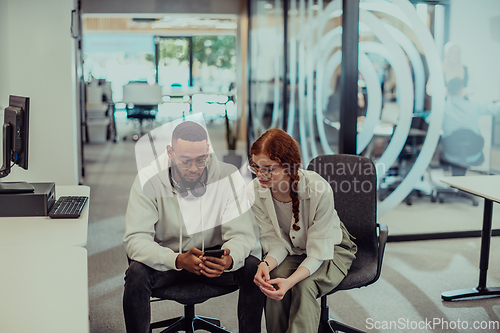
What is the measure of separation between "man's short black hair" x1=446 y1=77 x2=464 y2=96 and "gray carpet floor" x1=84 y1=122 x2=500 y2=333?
84 cm

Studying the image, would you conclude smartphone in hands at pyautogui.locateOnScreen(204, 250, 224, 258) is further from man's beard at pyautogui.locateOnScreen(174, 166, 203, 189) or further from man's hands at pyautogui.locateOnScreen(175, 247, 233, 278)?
man's beard at pyautogui.locateOnScreen(174, 166, 203, 189)

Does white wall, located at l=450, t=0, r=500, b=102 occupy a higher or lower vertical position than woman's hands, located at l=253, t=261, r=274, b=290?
higher

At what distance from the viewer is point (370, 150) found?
12.0 ft

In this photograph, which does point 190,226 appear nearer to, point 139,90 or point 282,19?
point 282,19

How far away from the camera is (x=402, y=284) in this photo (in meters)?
2.96

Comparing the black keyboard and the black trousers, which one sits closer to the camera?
the black trousers

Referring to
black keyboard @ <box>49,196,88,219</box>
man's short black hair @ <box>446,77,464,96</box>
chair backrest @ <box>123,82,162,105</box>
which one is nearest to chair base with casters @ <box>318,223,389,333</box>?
black keyboard @ <box>49,196,88,219</box>

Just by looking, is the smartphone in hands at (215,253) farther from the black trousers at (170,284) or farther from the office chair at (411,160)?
the office chair at (411,160)

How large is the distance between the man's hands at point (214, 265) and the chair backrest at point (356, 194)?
695mm

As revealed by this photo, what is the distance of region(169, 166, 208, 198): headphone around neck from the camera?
77.7 inches

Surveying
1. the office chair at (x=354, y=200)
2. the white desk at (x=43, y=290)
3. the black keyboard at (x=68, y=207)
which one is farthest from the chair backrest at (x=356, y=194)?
the white desk at (x=43, y=290)

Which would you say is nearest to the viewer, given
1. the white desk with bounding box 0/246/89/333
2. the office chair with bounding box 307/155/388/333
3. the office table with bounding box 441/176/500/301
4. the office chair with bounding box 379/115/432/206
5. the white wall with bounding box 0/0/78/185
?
the white desk with bounding box 0/246/89/333

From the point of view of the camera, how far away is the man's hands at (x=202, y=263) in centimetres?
182

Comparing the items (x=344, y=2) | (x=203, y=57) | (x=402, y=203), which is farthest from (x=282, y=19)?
(x=203, y=57)
